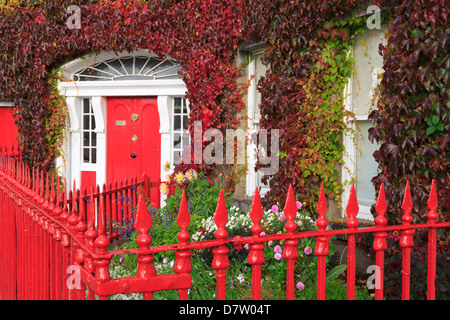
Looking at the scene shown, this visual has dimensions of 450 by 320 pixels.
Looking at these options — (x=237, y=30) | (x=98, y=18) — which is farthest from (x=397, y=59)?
(x=98, y=18)

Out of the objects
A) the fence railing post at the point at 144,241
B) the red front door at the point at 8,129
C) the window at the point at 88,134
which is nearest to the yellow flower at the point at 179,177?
the window at the point at 88,134

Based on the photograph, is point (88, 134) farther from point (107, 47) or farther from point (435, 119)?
point (435, 119)

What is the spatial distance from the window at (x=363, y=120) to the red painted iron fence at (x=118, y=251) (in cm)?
234

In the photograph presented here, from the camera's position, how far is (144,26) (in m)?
7.89

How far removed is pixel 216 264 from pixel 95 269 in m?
0.54

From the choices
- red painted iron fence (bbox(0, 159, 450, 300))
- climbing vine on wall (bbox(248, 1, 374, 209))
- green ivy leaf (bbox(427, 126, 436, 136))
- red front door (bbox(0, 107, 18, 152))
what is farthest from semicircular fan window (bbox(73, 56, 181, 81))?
green ivy leaf (bbox(427, 126, 436, 136))

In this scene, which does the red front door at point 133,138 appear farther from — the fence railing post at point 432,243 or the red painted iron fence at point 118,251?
the fence railing post at point 432,243

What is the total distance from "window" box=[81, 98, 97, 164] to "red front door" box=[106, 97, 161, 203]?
37 cm

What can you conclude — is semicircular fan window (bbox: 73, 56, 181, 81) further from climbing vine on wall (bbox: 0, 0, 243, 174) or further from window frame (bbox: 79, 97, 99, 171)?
window frame (bbox: 79, 97, 99, 171)

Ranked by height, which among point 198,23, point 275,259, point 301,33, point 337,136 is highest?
point 198,23

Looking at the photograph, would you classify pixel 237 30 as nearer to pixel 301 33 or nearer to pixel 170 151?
pixel 301 33

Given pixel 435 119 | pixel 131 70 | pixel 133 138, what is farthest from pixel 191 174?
pixel 435 119

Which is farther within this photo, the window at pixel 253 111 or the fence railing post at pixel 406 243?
the window at pixel 253 111

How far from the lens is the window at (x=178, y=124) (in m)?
8.37
